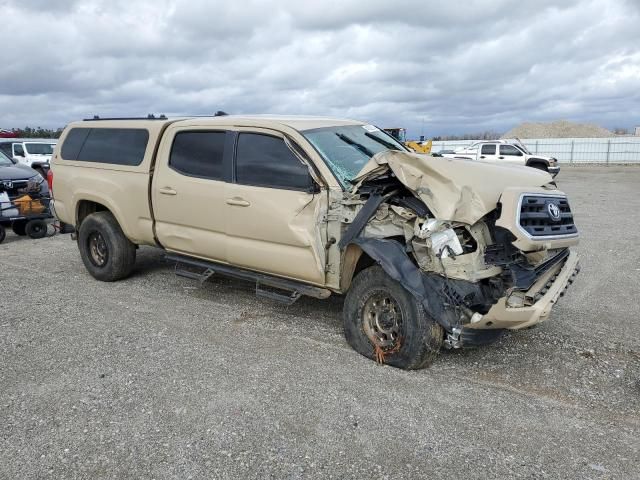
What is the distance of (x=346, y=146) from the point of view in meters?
5.23

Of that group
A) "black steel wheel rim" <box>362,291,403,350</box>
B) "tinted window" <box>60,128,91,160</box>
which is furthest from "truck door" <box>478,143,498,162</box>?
"black steel wheel rim" <box>362,291,403,350</box>

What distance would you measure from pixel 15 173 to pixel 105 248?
478 cm

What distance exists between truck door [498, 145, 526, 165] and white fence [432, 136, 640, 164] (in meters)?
15.1

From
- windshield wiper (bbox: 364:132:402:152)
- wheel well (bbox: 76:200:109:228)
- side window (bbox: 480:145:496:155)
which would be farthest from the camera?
side window (bbox: 480:145:496:155)

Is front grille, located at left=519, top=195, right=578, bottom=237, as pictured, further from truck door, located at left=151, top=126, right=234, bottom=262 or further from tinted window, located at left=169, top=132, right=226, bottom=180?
tinted window, located at left=169, top=132, right=226, bottom=180

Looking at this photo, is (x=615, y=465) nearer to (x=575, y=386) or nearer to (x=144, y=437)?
(x=575, y=386)

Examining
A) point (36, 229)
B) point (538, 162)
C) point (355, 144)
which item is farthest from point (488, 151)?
point (355, 144)

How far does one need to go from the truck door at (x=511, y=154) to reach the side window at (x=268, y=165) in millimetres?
21376

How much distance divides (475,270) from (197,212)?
9.67 ft

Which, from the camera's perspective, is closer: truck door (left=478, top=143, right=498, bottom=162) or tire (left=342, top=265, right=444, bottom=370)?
tire (left=342, top=265, right=444, bottom=370)

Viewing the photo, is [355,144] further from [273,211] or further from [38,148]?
[38,148]

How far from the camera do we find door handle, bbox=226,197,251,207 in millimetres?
5113

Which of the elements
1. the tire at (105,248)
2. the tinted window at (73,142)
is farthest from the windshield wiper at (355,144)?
the tinted window at (73,142)

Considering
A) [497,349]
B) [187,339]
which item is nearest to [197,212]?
[187,339]
